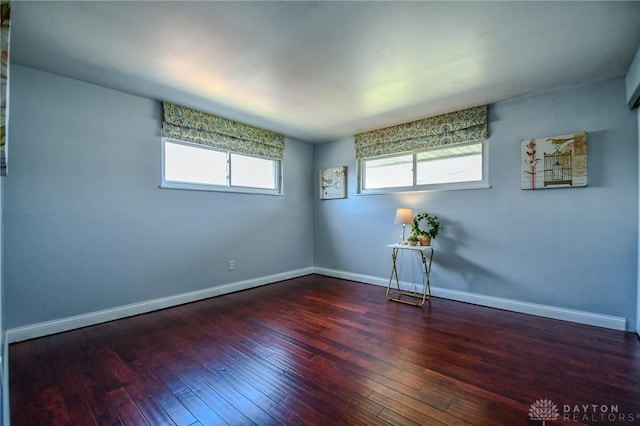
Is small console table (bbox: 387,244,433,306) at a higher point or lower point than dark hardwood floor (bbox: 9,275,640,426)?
higher

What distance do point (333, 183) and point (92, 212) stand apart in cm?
327

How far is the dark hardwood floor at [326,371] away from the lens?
1.58m

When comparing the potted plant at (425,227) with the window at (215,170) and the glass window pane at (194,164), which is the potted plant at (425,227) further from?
the glass window pane at (194,164)

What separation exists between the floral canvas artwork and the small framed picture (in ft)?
8.03

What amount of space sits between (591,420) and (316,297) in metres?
2.67

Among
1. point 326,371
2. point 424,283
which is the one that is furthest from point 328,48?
point 424,283

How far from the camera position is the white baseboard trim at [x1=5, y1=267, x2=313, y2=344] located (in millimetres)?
2488

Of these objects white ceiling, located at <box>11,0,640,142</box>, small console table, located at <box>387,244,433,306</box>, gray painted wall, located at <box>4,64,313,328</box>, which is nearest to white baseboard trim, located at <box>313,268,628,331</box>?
small console table, located at <box>387,244,433,306</box>

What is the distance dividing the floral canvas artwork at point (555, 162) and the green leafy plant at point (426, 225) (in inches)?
40.3

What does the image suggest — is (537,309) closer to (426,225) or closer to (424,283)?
(424,283)

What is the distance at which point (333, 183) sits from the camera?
4.93 m

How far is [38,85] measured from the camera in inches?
101

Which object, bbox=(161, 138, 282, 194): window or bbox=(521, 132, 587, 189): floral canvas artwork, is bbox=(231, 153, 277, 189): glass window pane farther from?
bbox=(521, 132, 587, 189): floral canvas artwork

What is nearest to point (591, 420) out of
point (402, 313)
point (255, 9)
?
point (402, 313)
